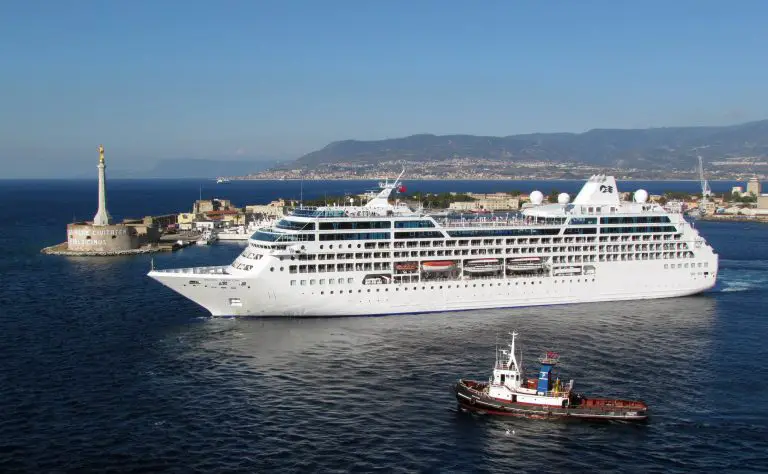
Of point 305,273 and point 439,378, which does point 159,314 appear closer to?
point 305,273

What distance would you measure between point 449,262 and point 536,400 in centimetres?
1700

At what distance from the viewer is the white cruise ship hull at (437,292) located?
39844 mm

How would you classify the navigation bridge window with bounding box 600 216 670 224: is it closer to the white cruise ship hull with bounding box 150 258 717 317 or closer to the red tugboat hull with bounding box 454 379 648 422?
the white cruise ship hull with bounding box 150 258 717 317

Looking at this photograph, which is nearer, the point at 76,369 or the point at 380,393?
the point at 380,393

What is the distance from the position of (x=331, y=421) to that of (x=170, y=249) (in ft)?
193

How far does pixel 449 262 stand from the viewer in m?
43.3

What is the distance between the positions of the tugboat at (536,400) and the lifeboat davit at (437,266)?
15088mm

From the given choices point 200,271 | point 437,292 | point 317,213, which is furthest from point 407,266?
point 200,271

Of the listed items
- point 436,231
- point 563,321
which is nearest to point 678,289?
point 563,321

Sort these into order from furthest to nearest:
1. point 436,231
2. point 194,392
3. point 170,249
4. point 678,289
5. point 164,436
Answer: point 170,249 < point 678,289 < point 436,231 < point 194,392 < point 164,436

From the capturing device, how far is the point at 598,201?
4944 centimetres

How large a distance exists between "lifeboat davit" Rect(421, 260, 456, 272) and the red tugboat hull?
15.4m

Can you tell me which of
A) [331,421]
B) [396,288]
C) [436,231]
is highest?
[436,231]

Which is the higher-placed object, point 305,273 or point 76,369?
point 305,273
